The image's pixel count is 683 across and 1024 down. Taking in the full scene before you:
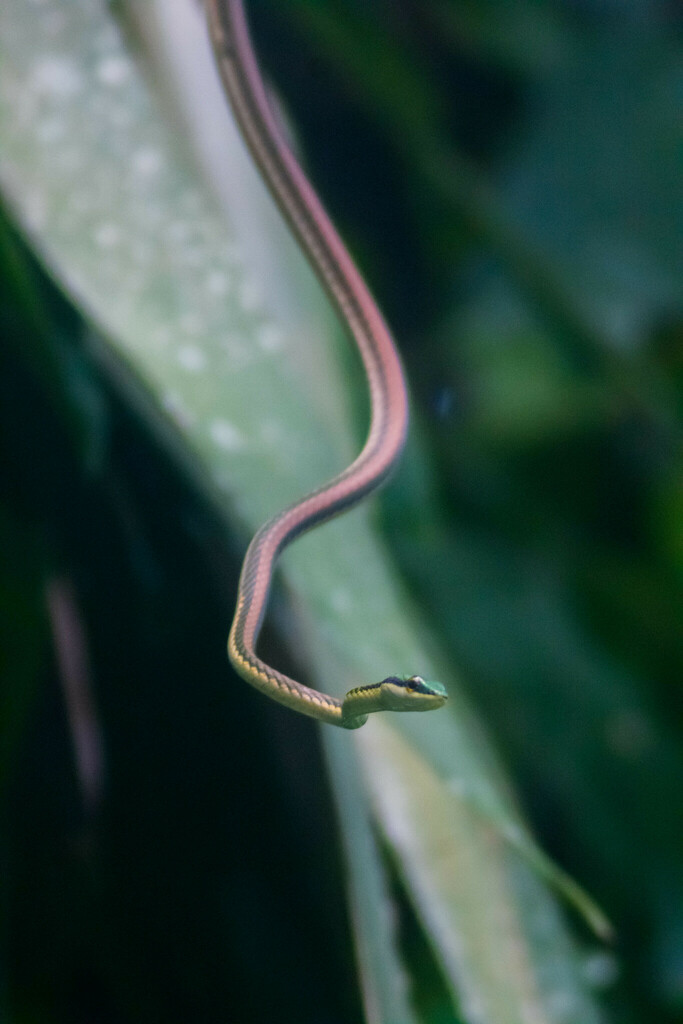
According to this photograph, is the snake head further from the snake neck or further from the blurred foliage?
the blurred foliage

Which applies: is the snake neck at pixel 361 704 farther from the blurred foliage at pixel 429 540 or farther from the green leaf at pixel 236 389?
the blurred foliage at pixel 429 540

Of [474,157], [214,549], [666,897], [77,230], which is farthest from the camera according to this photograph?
[474,157]

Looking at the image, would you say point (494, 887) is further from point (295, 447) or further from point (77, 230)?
point (77, 230)

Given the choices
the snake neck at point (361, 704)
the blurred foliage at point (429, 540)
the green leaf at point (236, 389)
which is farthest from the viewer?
the blurred foliage at point (429, 540)

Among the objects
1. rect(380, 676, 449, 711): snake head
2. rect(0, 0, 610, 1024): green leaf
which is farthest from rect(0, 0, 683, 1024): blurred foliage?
rect(380, 676, 449, 711): snake head

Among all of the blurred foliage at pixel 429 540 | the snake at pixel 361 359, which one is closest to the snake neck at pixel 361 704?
the snake at pixel 361 359

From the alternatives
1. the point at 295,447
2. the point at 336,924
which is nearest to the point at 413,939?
the point at 336,924

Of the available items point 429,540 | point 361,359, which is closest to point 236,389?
point 361,359
